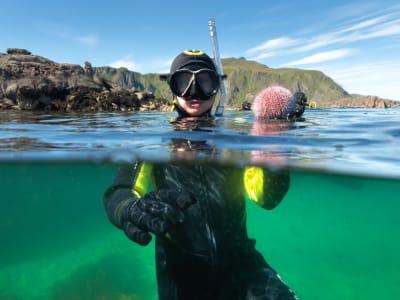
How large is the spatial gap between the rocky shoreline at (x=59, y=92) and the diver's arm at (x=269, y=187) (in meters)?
31.7

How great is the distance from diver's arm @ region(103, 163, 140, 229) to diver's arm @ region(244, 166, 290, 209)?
147cm

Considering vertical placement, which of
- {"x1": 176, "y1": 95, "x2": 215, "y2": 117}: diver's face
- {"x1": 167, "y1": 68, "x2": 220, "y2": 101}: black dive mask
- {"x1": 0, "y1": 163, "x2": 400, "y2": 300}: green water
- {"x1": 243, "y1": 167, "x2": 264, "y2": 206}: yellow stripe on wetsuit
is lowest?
{"x1": 0, "y1": 163, "x2": 400, "y2": 300}: green water

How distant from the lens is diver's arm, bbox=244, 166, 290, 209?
3.59 m

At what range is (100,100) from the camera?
34.8m

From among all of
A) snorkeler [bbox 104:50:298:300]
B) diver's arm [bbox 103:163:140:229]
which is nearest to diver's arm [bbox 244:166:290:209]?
snorkeler [bbox 104:50:298:300]

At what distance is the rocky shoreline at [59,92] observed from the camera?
108 ft

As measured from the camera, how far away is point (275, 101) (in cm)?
524

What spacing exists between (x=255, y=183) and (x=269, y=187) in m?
0.31

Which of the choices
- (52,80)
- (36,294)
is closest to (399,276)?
(36,294)

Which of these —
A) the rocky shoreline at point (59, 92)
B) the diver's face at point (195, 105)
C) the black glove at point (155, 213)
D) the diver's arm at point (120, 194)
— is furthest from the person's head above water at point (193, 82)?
the rocky shoreline at point (59, 92)

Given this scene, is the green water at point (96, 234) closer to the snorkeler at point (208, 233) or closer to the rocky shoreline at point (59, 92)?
the snorkeler at point (208, 233)

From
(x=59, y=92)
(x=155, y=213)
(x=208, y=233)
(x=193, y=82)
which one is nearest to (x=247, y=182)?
(x=208, y=233)

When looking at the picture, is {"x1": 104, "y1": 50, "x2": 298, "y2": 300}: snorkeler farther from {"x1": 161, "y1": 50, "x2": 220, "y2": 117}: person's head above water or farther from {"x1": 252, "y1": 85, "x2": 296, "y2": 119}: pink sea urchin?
{"x1": 252, "y1": 85, "x2": 296, "y2": 119}: pink sea urchin

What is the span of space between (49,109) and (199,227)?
3396cm
